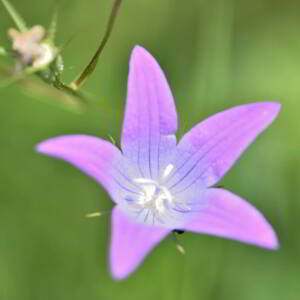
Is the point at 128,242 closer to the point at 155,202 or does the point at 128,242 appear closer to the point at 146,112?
the point at 146,112

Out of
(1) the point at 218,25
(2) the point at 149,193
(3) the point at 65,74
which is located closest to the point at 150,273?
(2) the point at 149,193

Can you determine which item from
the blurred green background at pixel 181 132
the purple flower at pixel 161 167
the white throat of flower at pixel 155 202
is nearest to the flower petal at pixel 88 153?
the purple flower at pixel 161 167

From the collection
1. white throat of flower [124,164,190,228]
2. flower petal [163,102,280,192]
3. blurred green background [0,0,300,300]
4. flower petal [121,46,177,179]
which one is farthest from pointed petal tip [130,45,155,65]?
blurred green background [0,0,300,300]

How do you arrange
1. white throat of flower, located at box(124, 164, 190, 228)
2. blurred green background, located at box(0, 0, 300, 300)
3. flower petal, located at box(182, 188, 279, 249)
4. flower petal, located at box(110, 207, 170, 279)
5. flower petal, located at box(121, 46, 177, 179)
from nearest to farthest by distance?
flower petal, located at box(110, 207, 170, 279) < flower petal, located at box(182, 188, 279, 249) < flower petal, located at box(121, 46, 177, 179) < white throat of flower, located at box(124, 164, 190, 228) < blurred green background, located at box(0, 0, 300, 300)

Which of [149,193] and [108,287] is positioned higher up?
[149,193]

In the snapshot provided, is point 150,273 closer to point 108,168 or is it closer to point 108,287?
point 108,287

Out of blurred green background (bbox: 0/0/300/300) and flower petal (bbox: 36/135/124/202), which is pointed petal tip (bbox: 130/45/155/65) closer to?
flower petal (bbox: 36/135/124/202)
